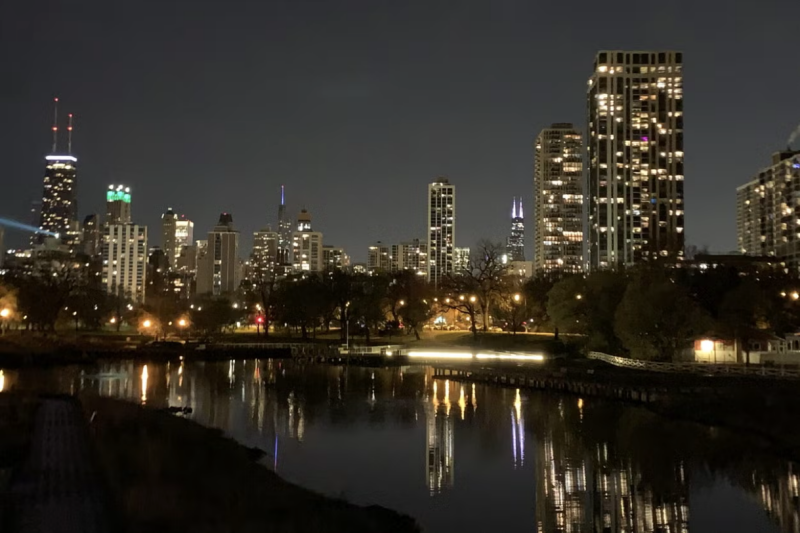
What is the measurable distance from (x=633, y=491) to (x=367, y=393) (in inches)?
1189

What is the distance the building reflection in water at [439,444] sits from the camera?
2744 centimetres

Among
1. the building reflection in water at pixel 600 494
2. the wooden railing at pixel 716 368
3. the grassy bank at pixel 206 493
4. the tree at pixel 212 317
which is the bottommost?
the building reflection in water at pixel 600 494

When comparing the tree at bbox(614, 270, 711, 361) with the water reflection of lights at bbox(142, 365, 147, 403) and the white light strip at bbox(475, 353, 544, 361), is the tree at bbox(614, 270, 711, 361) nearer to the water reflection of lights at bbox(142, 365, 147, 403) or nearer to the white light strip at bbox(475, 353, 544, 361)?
the white light strip at bbox(475, 353, 544, 361)

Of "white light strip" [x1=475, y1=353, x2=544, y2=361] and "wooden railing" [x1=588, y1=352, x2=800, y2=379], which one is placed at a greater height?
"wooden railing" [x1=588, y1=352, x2=800, y2=379]

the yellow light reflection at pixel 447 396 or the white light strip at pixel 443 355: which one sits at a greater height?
the white light strip at pixel 443 355

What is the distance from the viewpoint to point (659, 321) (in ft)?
180

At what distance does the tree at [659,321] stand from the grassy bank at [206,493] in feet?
118

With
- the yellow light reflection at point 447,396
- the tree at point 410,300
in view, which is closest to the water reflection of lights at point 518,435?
the yellow light reflection at point 447,396

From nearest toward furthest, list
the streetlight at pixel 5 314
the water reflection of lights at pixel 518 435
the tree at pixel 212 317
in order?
the water reflection of lights at pixel 518 435, the streetlight at pixel 5 314, the tree at pixel 212 317

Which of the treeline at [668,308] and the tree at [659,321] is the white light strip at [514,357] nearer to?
the treeline at [668,308]

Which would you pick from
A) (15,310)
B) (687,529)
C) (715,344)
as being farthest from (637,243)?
(687,529)

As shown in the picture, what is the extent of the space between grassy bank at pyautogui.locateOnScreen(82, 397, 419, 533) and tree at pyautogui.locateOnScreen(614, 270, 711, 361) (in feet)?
118

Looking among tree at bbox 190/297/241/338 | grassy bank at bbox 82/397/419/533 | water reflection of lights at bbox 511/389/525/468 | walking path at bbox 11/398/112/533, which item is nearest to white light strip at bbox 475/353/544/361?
water reflection of lights at bbox 511/389/525/468

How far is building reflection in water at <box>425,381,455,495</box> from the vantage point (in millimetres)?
27438
